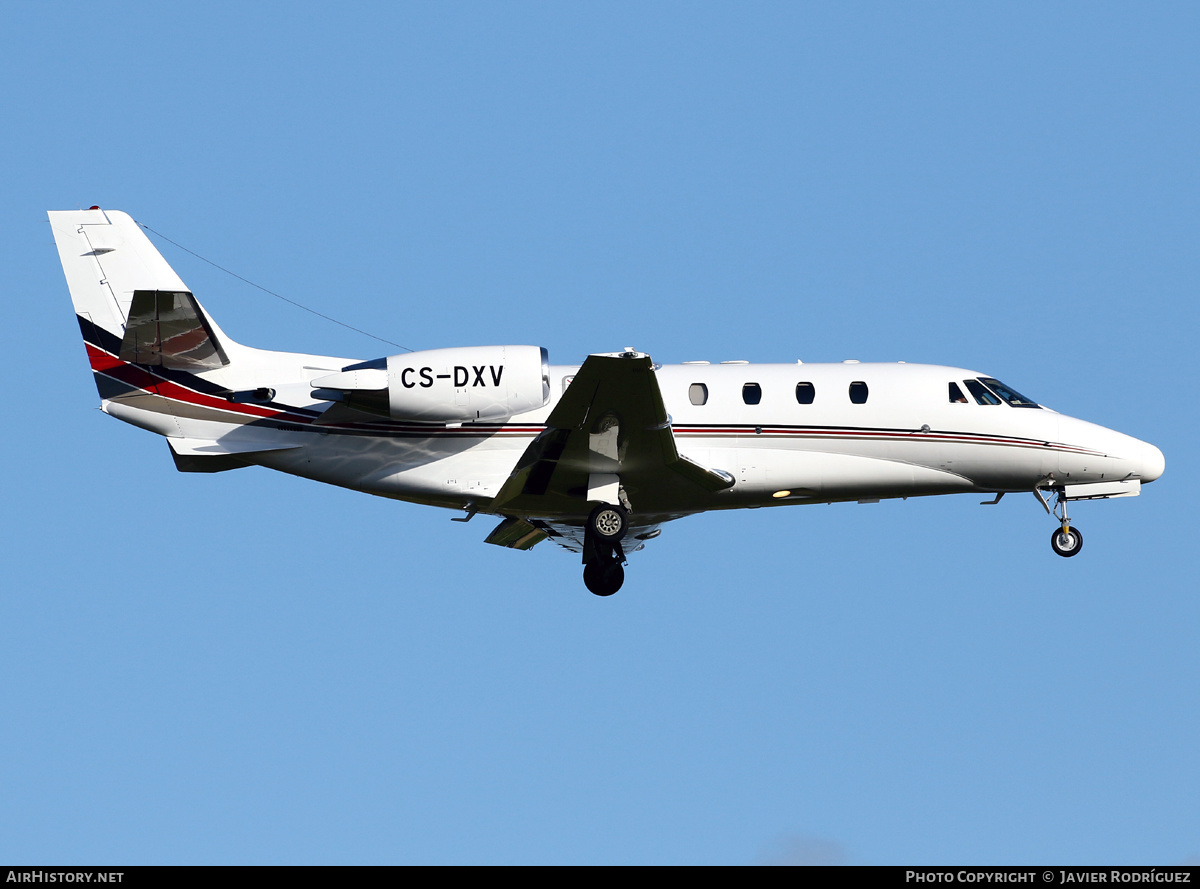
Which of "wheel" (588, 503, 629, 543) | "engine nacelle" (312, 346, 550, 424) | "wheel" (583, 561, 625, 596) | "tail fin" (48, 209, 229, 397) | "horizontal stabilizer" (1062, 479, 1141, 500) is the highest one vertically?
"tail fin" (48, 209, 229, 397)

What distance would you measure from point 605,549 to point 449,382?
3358 mm

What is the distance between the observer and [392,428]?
60.1 ft

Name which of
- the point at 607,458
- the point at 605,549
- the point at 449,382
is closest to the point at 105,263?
the point at 449,382

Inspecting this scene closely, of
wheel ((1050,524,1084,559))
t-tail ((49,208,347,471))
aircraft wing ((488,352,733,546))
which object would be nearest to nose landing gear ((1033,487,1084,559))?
wheel ((1050,524,1084,559))

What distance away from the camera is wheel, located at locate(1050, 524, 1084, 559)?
20.3 meters

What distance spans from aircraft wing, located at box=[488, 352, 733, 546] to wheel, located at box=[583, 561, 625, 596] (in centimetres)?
82

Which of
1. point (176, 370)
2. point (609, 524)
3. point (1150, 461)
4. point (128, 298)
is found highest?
point (128, 298)

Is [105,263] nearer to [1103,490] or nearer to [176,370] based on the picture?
[176,370]

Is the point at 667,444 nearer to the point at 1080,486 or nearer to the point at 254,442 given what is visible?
the point at 254,442

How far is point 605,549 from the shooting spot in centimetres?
1836

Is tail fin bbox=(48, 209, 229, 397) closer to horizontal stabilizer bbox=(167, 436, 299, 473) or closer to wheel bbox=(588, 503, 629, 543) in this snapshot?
horizontal stabilizer bbox=(167, 436, 299, 473)
